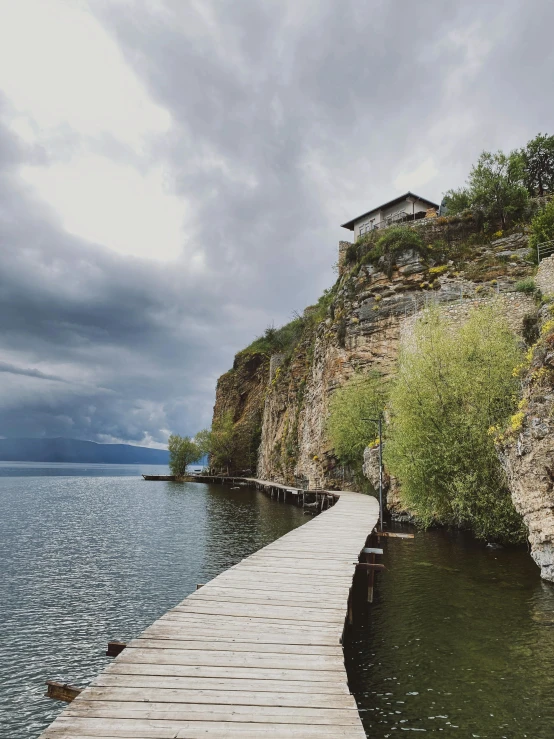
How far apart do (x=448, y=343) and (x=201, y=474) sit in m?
81.6

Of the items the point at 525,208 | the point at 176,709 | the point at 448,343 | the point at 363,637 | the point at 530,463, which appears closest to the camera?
the point at 176,709

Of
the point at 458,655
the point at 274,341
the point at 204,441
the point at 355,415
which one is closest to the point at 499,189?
the point at 355,415

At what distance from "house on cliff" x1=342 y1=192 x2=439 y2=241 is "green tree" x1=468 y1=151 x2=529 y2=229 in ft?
26.3

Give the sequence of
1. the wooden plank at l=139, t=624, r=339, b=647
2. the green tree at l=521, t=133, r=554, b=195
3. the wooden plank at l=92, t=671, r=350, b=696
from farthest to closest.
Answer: the green tree at l=521, t=133, r=554, b=195 → the wooden plank at l=139, t=624, r=339, b=647 → the wooden plank at l=92, t=671, r=350, b=696

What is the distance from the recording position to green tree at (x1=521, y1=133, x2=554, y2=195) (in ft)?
161

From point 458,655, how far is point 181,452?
9601 centimetres

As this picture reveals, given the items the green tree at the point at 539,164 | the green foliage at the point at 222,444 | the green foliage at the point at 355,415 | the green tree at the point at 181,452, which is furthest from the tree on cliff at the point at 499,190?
the green tree at the point at 181,452

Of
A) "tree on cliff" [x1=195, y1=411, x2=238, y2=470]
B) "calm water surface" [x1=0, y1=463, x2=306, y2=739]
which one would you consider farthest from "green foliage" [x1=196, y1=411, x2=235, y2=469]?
"calm water surface" [x1=0, y1=463, x2=306, y2=739]

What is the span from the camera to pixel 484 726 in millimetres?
7359

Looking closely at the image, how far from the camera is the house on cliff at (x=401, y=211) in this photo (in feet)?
171

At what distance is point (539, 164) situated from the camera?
164 ft

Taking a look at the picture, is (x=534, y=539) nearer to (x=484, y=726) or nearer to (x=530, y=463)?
(x=530, y=463)

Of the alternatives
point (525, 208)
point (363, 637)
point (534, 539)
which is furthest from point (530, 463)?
point (525, 208)

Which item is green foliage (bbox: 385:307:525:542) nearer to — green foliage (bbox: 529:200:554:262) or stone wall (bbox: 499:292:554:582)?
stone wall (bbox: 499:292:554:582)
